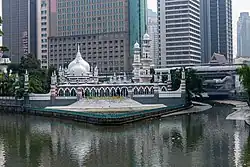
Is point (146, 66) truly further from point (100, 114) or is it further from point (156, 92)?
point (100, 114)

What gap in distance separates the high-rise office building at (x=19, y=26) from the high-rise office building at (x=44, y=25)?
7.95 ft

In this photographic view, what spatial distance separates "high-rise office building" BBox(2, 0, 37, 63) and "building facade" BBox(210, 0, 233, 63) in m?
68.9

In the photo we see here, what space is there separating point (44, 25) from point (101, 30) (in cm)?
2016

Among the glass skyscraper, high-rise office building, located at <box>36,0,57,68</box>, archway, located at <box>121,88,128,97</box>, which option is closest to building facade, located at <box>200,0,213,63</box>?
the glass skyscraper

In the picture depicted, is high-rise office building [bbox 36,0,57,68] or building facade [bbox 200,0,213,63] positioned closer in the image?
high-rise office building [bbox 36,0,57,68]

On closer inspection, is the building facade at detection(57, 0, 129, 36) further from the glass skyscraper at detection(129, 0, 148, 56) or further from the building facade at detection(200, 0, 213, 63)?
the building facade at detection(200, 0, 213, 63)

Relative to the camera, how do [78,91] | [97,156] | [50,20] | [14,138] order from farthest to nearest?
1. [50,20]
2. [78,91]
3. [14,138]
4. [97,156]

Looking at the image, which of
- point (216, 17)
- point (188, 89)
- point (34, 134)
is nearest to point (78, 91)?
point (188, 89)

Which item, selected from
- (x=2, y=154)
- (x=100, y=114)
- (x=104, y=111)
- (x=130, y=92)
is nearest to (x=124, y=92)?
(x=130, y=92)

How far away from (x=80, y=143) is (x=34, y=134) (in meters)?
8.69

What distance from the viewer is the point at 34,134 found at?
41500mm

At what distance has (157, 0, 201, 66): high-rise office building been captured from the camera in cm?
12975

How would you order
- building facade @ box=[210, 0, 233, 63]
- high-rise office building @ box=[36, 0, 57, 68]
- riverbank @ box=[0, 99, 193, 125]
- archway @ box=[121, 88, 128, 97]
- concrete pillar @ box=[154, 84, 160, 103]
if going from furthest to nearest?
building facade @ box=[210, 0, 233, 63] → high-rise office building @ box=[36, 0, 57, 68] → archway @ box=[121, 88, 128, 97] → concrete pillar @ box=[154, 84, 160, 103] → riverbank @ box=[0, 99, 193, 125]

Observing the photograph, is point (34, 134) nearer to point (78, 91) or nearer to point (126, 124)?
point (126, 124)
